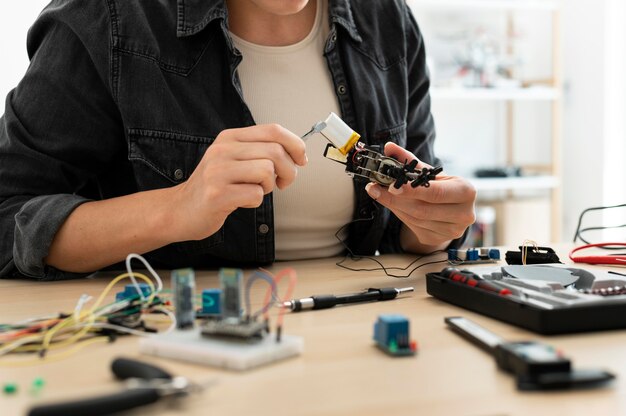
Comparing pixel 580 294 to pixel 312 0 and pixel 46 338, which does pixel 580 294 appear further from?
pixel 312 0

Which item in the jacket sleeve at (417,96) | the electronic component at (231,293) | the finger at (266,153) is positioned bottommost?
the electronic component at (231,293)

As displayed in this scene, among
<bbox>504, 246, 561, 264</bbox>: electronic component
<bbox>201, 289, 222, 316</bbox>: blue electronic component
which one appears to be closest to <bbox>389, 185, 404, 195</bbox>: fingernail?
<bbox>504, 246, 561, 264</bbox>: electronic component

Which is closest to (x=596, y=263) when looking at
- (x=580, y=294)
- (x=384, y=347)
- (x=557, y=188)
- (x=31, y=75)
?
(x=580, y=294)

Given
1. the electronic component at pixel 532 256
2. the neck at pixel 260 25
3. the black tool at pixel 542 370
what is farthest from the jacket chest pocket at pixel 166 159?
the black tool at pixel 542 370

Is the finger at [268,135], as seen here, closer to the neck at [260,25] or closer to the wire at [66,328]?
the wire at [66,328]

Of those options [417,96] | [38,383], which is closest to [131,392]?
[38,383]

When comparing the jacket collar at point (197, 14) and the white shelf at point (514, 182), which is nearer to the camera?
the jacket collar at point (197, 14)

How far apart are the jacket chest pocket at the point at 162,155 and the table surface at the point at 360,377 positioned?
0.44 m

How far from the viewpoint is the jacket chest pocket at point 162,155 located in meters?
1.18

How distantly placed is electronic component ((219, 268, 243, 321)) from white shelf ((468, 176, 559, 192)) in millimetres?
2502

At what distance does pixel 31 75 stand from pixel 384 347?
31.7 inches

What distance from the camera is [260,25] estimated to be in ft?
4.38

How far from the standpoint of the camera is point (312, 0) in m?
1.41

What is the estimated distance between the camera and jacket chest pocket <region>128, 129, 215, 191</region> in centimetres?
118
